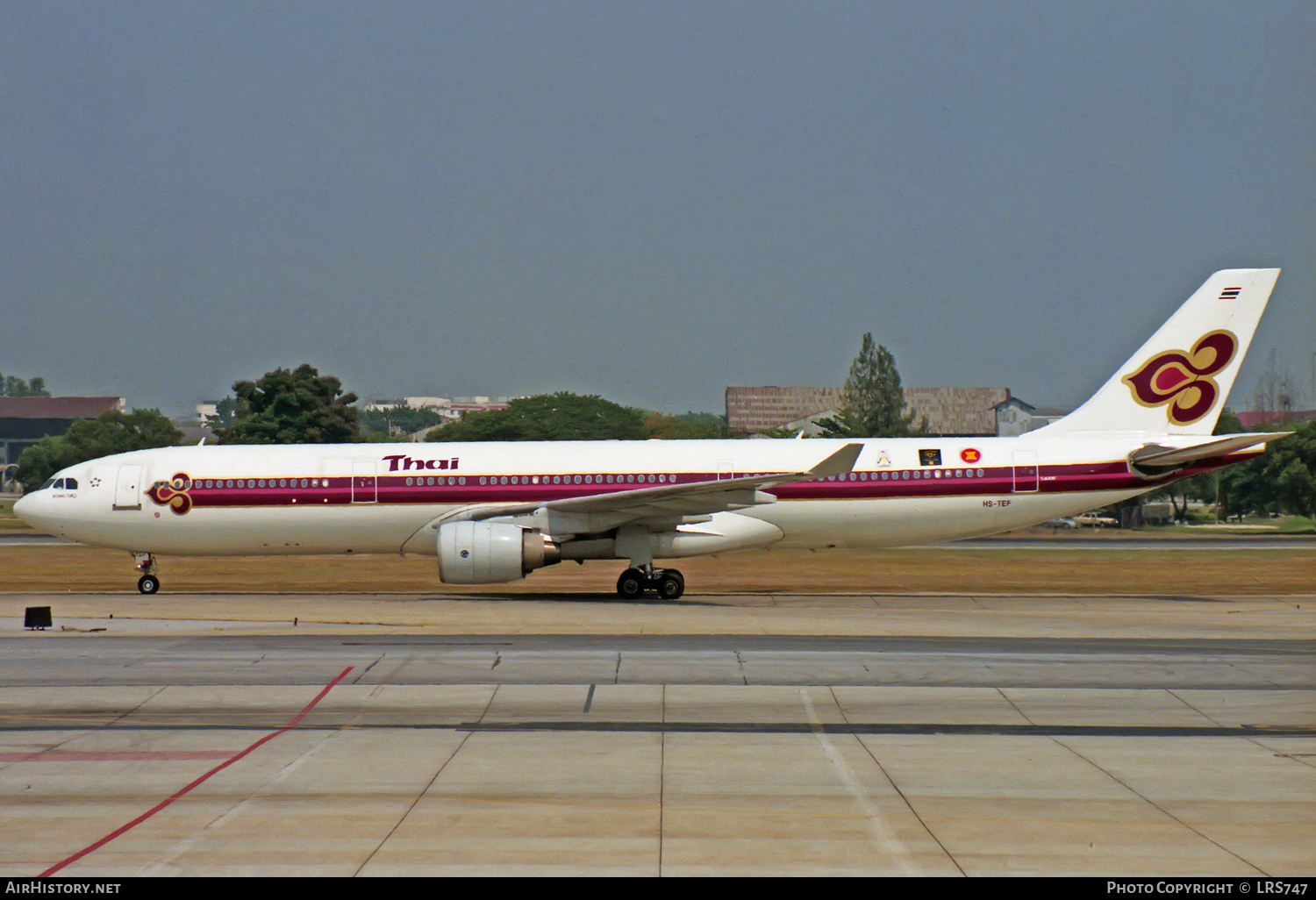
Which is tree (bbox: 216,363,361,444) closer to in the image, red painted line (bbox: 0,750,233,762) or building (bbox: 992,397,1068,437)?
red painted line (bbox: 0,750,233,762)

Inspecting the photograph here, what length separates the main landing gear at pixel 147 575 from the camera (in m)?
30.0

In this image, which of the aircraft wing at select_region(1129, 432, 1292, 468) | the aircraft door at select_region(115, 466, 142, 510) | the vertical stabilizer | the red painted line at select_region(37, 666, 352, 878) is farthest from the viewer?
the vertical stabilizer

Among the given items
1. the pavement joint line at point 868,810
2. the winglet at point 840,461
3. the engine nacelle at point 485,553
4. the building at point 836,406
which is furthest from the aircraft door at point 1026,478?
the building at point 836,406

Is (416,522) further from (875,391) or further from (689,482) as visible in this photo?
(875,391)

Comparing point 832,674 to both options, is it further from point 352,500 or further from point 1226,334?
point 1226,334

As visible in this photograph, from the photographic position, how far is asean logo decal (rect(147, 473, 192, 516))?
95.7 ft

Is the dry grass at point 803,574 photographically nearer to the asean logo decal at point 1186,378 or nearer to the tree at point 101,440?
the asean logo decal at point 1186,378

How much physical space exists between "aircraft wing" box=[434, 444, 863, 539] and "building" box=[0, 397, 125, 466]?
466 ft

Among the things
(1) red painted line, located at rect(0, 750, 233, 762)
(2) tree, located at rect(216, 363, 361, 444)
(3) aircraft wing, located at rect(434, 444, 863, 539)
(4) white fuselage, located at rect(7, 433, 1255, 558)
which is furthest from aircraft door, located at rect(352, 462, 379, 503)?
(2) tree, located at rect(216, 363, 361, 444)

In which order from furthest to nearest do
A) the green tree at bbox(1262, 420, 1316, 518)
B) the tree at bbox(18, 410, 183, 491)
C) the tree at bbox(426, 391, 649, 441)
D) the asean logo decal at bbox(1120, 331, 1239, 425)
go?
the tree at bbox(426, 391, 649, 441) → the tree at bbox(18, 410, 183, 491) → the green tree at bbox(1262, 420, 1316, 518) → the asean logo decal at bbox(1120, 331, 1239, 425)
